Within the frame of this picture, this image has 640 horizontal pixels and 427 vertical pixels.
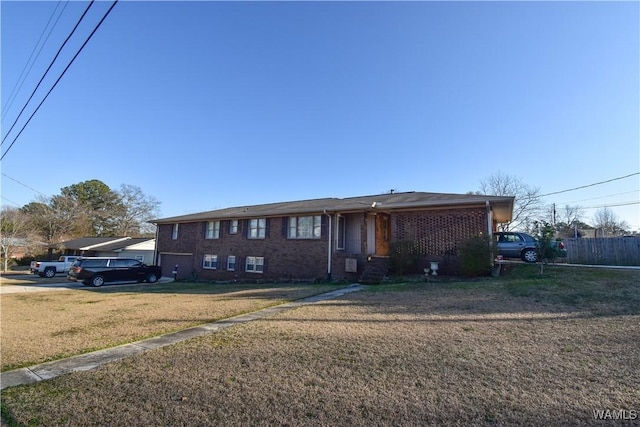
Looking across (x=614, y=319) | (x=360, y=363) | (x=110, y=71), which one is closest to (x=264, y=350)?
(x=360, y=363)

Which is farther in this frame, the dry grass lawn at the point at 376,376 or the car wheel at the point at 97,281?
the car wheel at the point at 97,281

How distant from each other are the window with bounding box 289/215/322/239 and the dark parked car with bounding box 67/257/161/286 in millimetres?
10801

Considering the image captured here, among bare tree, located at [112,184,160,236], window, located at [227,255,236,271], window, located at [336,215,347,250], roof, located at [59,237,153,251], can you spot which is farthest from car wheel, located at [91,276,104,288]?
bare tree, located at [112,184,160,236]

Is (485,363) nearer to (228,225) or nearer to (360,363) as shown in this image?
(360,363)

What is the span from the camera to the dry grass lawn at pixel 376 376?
3244 mm

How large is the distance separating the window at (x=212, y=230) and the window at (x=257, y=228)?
3.15 meters

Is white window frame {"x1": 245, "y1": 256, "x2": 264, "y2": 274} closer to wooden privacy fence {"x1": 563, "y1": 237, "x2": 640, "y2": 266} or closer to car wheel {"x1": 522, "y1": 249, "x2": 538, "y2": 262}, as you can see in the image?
car wheel {"x1": 522, "y1": 249, "x2": 538, "y2": 262}

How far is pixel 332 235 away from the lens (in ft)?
53.8

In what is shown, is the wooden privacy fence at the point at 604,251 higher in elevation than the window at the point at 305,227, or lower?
lower

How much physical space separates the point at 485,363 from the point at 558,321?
120 inches

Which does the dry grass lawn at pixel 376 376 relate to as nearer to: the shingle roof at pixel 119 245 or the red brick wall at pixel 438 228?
the red brick wall at pixel 438 228

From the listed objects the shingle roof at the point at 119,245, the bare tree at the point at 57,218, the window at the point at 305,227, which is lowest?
the shingle roof at the point at 119,245

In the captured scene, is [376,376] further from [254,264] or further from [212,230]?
[212,230]

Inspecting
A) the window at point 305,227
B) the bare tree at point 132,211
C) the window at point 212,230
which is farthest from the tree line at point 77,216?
the window at point 305,227
